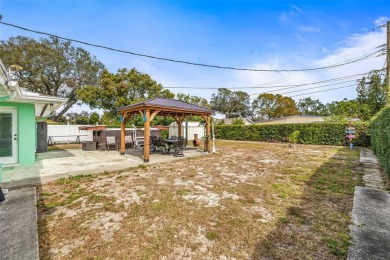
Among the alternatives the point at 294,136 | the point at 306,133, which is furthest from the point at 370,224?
the point at 306,133

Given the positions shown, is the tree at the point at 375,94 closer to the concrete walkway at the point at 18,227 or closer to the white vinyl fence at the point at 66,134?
the concrete walkway at the point at 18,227

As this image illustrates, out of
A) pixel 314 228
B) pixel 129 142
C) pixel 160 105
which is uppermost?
pixel 160 105

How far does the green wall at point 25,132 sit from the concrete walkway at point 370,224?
8.84 metres

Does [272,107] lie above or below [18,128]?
above

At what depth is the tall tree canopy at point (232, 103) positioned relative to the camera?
5259 cm

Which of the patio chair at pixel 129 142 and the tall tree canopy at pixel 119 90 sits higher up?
the tall tree canopy at pixel 119 90

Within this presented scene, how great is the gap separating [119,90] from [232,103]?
34.8 meters

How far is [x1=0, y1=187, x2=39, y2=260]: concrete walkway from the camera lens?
2.10 meters

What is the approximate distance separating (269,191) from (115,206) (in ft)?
10.5

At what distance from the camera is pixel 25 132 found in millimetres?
6758

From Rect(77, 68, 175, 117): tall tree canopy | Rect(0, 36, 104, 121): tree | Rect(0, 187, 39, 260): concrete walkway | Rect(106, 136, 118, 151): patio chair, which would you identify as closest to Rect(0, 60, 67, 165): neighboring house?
Rect(0, 187, 39, 260): concrete walkway

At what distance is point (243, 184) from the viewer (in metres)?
4.91

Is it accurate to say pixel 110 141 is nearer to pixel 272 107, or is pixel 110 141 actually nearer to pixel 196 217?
pixel 196 217

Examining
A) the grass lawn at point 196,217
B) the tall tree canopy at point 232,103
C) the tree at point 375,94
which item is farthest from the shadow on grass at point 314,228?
the tall tree canopy at point 232,103
